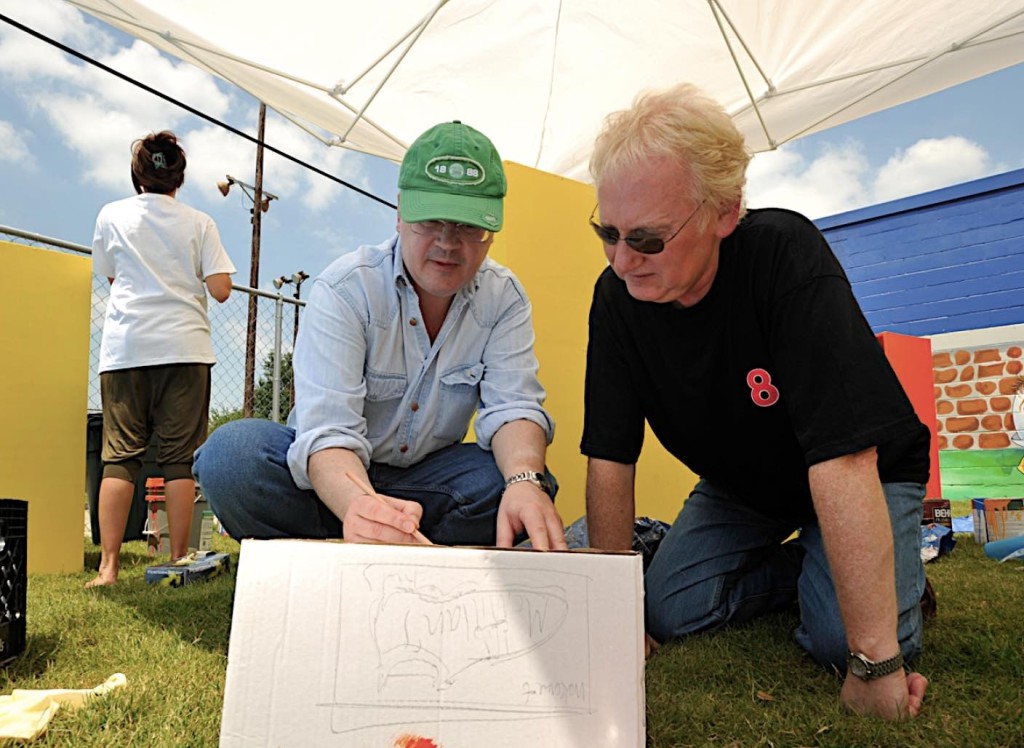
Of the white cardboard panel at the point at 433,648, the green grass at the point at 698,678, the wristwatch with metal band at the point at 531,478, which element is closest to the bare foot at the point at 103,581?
the green grass at the point at 698,678

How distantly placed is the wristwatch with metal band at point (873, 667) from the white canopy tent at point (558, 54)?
110 inches

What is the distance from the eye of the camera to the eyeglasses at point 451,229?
1.43m

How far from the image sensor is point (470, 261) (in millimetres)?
1495

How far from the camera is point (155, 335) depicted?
2.61 m

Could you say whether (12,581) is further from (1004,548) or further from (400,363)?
(1004,548)

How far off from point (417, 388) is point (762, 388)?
0.69 metres

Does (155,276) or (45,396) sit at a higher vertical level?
(155,276)

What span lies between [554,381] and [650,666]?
1.42m

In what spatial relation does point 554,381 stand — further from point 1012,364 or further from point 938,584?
point 1012,364

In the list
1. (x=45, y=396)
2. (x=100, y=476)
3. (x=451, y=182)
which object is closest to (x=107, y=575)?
(x=45, y=396)

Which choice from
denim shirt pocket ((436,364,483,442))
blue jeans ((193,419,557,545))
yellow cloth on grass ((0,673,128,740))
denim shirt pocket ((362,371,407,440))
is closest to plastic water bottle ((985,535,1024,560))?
blue jeans ((193,419,557,545))

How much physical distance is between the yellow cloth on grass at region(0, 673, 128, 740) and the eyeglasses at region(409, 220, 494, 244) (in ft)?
3.09

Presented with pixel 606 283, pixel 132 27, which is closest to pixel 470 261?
pixel 606 283

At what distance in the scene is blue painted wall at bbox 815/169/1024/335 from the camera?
7.43m
